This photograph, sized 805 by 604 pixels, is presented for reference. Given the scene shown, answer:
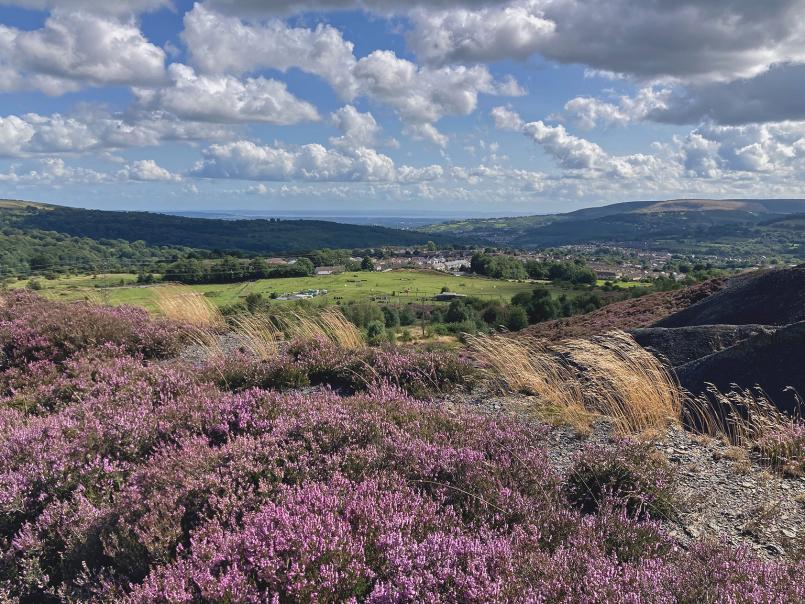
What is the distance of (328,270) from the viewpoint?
9881 centimetres

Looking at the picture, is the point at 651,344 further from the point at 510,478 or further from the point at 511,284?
the point at 511,284

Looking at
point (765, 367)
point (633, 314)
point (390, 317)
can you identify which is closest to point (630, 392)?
point (765, 367)

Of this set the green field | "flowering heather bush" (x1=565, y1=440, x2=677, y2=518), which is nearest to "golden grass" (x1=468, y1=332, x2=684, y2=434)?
"flowering heather bush" (x1=565, y1=440, x2=677, y2=518)

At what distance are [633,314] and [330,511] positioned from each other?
20.2 metres

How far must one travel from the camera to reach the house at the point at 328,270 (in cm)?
9331

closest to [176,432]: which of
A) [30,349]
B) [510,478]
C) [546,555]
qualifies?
[510,478]

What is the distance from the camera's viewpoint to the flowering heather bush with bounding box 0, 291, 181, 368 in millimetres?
9562

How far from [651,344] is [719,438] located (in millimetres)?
5392

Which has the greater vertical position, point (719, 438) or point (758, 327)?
point (758, 327)

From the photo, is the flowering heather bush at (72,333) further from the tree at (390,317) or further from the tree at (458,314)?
the tree at (458,314)

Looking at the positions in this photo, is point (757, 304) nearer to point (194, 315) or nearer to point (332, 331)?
point (332, 331)

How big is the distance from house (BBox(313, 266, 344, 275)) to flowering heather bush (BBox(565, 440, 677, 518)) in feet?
289

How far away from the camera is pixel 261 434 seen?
5.20 metres

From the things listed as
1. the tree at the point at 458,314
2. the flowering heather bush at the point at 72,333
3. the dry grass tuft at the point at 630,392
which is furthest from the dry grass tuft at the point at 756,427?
the tree at the point at 458,314
